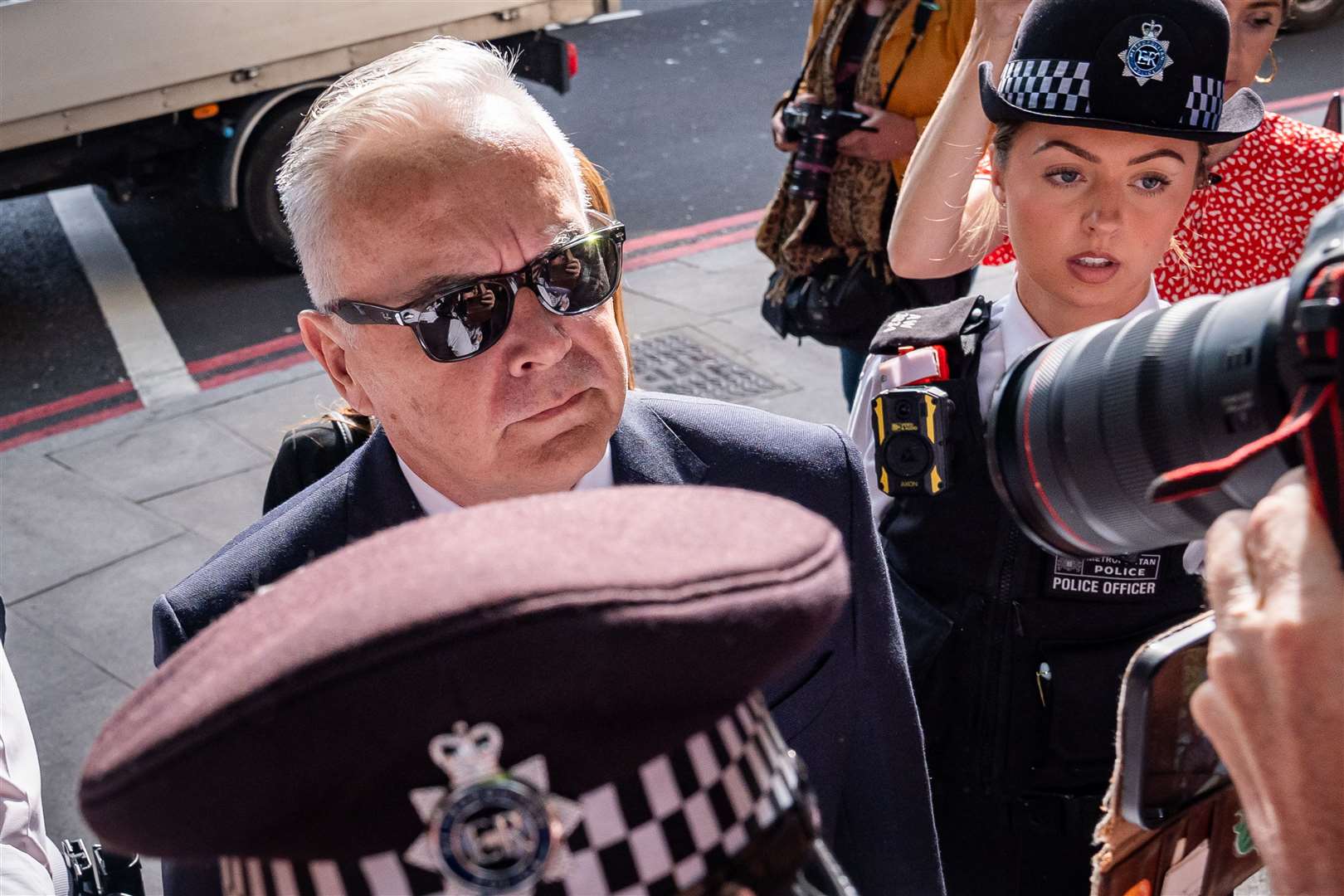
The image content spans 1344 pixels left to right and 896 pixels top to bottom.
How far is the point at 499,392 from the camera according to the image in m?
1.92

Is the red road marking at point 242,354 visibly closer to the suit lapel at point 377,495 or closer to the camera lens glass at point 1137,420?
the suit lapel at point 377,495

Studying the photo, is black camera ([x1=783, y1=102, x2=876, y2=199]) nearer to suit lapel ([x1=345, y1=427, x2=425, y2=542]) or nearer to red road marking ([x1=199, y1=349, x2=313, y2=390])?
suit lapel ([x1=345, y1=427, x2=425, y2=542])

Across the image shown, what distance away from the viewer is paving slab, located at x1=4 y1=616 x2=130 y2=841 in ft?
13.6

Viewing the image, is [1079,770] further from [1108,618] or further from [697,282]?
[697,282]

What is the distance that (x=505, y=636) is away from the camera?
95 cm

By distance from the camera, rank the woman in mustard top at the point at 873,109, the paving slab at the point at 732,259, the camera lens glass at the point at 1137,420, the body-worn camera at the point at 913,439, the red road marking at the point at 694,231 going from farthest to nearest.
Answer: the red road marking at the point at 694,231 → the paving slab at the point at 732,259 → the woman in mustard top at the point at 873,109 → the body-worn camera at the point at 913,439 → the camera lens glass at the point at 1137,420

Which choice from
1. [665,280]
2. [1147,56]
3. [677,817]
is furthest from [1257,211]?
[665,280]

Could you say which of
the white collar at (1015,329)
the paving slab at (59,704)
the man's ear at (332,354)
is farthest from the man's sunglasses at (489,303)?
the paving slab at (59,704)

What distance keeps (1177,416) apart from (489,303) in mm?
902

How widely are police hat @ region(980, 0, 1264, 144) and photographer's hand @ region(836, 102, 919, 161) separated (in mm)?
1591

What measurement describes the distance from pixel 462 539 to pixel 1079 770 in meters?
1.59

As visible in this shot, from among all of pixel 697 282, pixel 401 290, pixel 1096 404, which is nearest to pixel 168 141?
pixel 697 282

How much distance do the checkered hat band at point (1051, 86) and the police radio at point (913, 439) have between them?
20.9 inches

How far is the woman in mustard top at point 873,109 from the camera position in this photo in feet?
12.9
